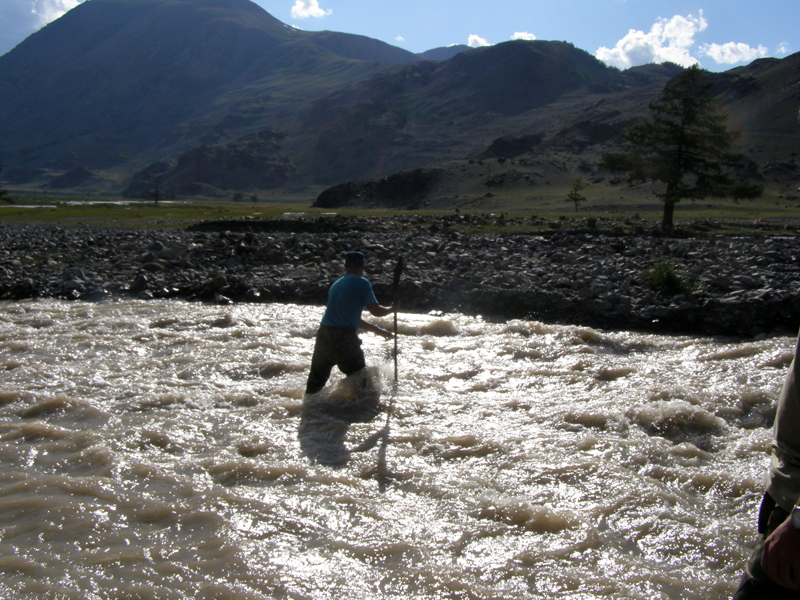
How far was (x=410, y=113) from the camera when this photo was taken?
191 meters

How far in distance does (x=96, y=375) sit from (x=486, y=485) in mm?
6952

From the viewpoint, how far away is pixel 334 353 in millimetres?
7812

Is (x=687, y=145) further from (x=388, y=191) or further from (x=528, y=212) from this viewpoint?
(x=388, y=191)

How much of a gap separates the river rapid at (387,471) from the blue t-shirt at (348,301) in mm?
1147

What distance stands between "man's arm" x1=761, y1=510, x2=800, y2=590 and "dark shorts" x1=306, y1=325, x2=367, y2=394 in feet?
19.1

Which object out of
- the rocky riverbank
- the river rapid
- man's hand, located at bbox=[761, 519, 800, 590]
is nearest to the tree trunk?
the rocky riverbank

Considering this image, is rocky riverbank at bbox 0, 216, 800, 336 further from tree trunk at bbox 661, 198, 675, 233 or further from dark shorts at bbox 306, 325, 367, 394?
dark shorts at bbox 306, 325, 367, 394

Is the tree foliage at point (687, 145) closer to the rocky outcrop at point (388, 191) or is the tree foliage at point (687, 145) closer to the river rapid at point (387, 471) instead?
the river rapid at point (387, 471)

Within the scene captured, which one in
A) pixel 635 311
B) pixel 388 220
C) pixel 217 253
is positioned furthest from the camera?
pixel 388 220

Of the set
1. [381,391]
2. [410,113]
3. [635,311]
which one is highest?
[410,113]

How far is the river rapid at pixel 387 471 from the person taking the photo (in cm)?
461

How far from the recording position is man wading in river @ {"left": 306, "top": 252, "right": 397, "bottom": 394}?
7.62 meters

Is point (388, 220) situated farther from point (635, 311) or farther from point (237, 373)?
point (237, 373)

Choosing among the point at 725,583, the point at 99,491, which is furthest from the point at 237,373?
the point at 725,583
